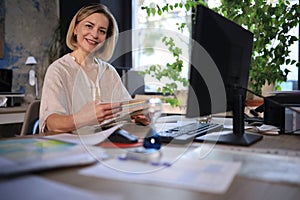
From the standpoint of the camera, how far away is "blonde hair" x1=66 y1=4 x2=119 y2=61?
170 cm

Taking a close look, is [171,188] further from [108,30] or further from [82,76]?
[108,30]

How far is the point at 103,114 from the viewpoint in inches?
45.4

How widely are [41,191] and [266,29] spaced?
1.91 meters

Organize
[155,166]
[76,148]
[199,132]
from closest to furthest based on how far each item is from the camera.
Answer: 1. [155,166]
2. [76,148]
3. [199,132]

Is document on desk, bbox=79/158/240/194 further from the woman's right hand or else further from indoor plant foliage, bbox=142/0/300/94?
indoor plant foliage, bbox=142/0/300/94

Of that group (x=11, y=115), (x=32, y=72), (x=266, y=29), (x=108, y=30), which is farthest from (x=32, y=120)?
(x=32, y=72)

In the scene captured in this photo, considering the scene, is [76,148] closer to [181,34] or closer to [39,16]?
[181,34]

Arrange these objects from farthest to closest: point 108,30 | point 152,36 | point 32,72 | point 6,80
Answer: point 32,72
point 6,80
point 152,36
point 108,30

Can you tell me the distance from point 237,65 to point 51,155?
2.36 feet

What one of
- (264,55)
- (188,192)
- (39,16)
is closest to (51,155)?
(188,192)

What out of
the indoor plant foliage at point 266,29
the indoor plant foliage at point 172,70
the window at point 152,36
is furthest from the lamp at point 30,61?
Answer: the indoor plant foliage at point 266,29

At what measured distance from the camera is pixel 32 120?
154cm

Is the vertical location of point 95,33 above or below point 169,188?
above

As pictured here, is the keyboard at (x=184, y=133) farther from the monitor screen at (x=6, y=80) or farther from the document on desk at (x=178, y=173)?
the monitor screen at (x=6, y=80)
